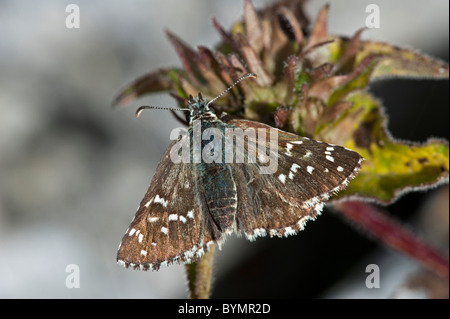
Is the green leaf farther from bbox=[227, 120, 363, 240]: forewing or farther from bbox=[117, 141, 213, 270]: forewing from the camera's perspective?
bbox=[117, 141, 213, 270]: forewing

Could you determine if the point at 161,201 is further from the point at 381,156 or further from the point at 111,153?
the point at 111,153

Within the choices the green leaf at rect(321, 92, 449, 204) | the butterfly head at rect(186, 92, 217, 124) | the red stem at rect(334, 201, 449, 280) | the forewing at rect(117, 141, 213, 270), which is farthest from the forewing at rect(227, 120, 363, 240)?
the red stem at rect(334, 201, 449, 280)

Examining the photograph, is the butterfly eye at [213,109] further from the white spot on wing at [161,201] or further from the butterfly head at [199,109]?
the white spot on wing at [161,201]

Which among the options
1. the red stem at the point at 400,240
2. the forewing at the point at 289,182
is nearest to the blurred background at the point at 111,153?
the red stem at the point at 400,240

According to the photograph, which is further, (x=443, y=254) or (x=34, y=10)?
(x=34, y=10)
